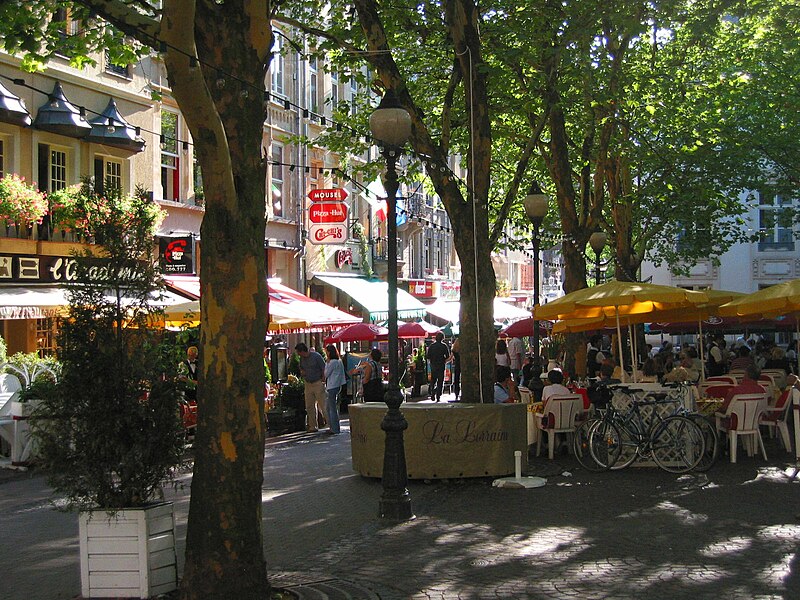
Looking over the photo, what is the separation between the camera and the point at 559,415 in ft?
53.4

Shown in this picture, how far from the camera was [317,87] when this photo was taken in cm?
3822

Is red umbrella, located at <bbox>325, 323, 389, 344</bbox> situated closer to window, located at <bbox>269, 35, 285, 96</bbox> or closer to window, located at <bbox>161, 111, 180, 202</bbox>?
window, located at <bbox>161, 111, 180, 202</bbox>

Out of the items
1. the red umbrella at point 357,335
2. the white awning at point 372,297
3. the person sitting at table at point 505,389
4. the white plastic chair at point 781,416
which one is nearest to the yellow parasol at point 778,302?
the white plastic chair at point 781,416

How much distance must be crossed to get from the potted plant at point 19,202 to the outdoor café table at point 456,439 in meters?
10.3

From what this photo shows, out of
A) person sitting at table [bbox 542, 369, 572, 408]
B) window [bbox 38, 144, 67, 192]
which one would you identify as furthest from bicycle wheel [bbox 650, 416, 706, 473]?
window [bbox 38, 144, 67, 192]

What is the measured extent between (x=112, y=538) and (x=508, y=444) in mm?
7199

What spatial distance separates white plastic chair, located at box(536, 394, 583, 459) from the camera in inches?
636

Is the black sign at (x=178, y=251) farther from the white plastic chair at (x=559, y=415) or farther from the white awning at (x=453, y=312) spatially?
the white plastic chair at (x=559, y=415)

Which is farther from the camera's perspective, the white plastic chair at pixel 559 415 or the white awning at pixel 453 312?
the white awning at pixel 453 312

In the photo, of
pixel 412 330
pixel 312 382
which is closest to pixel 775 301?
pixel 312 382

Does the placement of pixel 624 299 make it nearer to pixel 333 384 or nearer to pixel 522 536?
pixel 522 536

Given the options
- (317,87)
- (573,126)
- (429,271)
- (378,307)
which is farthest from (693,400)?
(429,271)

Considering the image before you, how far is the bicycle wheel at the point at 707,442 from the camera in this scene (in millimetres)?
14164

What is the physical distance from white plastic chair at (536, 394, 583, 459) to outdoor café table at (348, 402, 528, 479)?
2.34 meters
